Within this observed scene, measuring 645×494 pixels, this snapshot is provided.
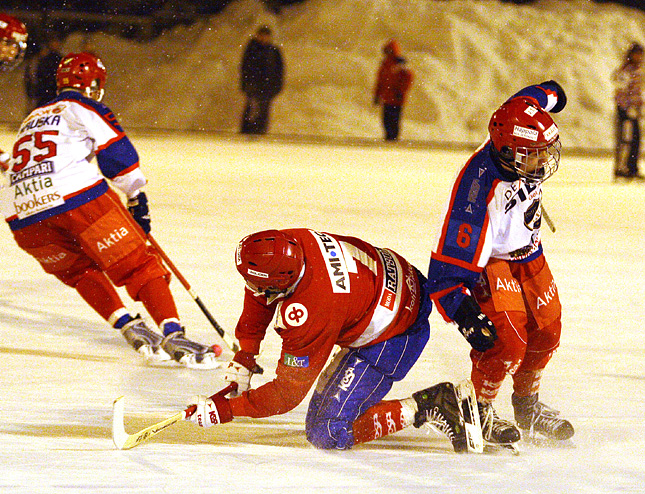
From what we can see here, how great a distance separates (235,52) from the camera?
19250mm

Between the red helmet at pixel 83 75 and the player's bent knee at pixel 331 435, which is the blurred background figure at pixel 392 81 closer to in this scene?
the red helmet at pixel 83 75

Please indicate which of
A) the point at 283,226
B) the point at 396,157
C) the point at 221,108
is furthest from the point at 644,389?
the point at 221,108

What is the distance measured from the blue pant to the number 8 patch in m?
0.38

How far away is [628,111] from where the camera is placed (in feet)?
37.2

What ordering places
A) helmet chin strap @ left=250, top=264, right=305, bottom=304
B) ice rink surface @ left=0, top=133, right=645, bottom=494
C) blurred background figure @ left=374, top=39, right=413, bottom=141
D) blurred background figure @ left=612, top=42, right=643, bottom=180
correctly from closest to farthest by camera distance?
ice rink surface @ left=0, top=133, right=645, bottom=494 → helmet chin strap @ left=250, top=264, right=305, bottom=304 → blurred background figure @ left=612, top=42, right=643, bottom=180 → blurred background figure @ left=374, top=39, right=413, bottom=141

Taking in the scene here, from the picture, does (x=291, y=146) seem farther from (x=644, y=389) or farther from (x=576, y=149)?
(x=644, y=389)

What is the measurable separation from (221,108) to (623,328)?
1328 cm

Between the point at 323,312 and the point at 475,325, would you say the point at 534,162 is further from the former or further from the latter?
the point at 323,312

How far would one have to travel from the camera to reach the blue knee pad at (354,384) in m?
3.42

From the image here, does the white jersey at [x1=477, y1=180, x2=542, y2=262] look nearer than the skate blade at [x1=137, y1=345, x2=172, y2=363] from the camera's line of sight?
Yes

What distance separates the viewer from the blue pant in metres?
3.42

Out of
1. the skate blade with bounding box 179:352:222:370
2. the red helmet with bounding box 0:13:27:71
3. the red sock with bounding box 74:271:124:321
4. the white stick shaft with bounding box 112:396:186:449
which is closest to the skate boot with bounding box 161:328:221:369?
the skate blade with bounding box 179:352:222:370

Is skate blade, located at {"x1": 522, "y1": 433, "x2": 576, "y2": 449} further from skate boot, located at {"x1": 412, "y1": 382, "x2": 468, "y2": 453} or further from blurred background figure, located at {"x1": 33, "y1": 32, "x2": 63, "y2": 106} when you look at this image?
blurred background figure, located at {"x1": 33, "y1": 32, "x2": 63, "y2": 106}

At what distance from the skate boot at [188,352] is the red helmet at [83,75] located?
3.63ft
